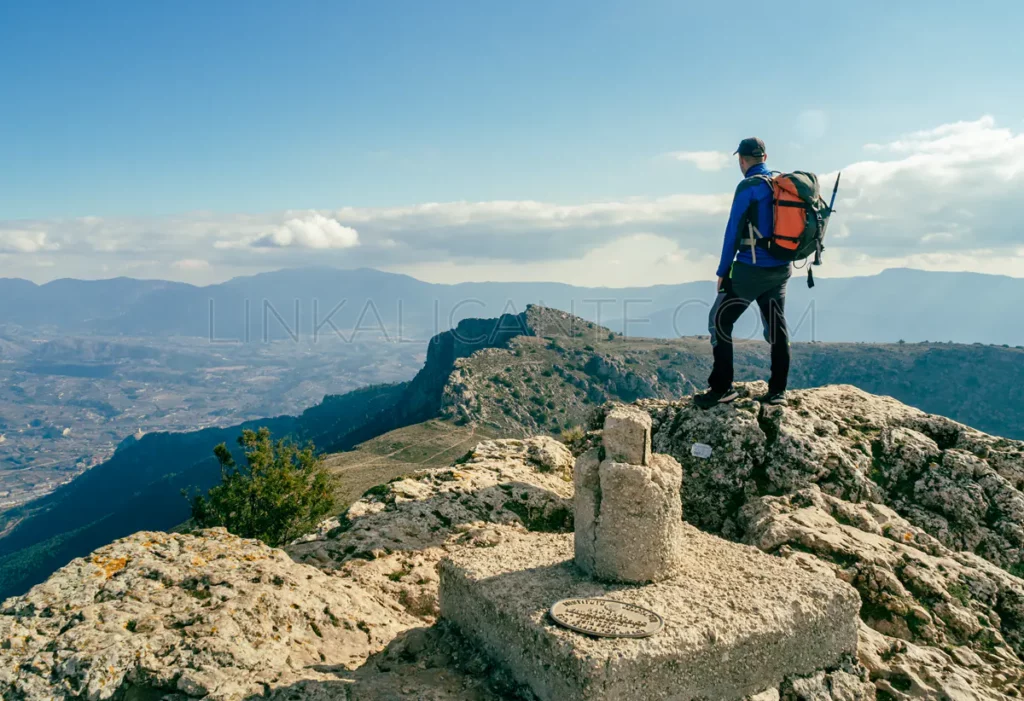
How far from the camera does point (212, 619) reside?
23.2 feet

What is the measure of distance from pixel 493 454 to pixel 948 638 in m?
8.39

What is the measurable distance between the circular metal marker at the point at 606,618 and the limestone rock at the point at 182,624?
8.49 ft

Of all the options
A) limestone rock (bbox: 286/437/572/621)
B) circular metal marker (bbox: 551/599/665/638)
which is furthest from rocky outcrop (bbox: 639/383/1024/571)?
circular metal marker (bbox: 551/599/665/638)

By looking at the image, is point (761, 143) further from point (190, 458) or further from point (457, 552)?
point (190, 458)

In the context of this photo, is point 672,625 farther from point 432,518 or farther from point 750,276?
point 750,276

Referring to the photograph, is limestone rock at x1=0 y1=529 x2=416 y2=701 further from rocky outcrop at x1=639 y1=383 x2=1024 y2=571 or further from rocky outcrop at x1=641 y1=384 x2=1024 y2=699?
rocky outcrop at x1=639 y1=383 x2=1024 y2=571

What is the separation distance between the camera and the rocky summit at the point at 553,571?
6.47 meters

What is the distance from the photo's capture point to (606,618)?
6340 mm

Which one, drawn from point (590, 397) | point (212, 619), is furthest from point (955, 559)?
point (590, 397)

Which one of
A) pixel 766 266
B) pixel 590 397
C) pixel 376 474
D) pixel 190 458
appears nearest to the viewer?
pixel 766 266

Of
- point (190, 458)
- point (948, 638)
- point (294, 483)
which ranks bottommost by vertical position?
point (190, 458)

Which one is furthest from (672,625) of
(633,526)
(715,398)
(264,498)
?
(264,498)

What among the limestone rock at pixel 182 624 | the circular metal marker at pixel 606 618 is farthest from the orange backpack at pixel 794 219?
the limestone rock at pixel 182 624

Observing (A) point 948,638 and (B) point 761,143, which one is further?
(B) point 761,143
